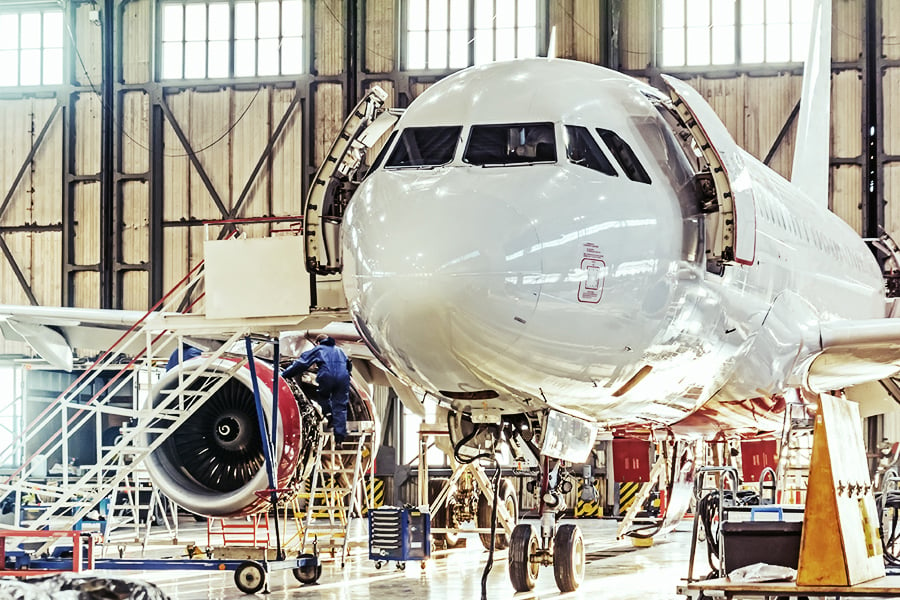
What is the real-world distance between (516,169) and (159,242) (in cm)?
1911

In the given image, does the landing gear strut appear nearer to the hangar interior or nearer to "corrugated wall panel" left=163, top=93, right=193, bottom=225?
the hangar interior

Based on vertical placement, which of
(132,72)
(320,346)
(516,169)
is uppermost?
(132,72)

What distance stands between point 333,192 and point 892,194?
57.1ft

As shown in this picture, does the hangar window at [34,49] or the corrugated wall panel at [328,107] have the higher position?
the hangar window at [34,49]

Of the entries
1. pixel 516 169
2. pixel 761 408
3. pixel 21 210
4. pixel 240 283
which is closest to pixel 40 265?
pixel 21 210

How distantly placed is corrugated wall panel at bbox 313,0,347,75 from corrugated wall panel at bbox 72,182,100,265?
16.5 ft

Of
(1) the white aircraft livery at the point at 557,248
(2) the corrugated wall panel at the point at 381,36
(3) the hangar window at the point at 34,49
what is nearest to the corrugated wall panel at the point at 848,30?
(2) the corrugated wall panel at the point at 381,36

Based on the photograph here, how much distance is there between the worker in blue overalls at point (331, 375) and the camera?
11.6 metres

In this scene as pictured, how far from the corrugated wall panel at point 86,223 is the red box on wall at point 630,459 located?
13.0 metres

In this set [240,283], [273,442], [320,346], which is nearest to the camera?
[240,283]

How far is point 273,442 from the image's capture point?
1054 centimetres

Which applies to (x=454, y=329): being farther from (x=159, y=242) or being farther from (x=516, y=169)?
(x=159, y=242)

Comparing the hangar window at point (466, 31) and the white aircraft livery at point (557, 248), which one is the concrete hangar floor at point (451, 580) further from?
the hangar window at point (466, 31)

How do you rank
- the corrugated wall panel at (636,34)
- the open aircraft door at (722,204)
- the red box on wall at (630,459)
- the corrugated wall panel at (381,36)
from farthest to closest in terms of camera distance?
the corrugated wall panel at (381,36)
the corrugated wall panel at (636,34)
the red box on wall at (630,459)
the open aircraft door at (722,204)
